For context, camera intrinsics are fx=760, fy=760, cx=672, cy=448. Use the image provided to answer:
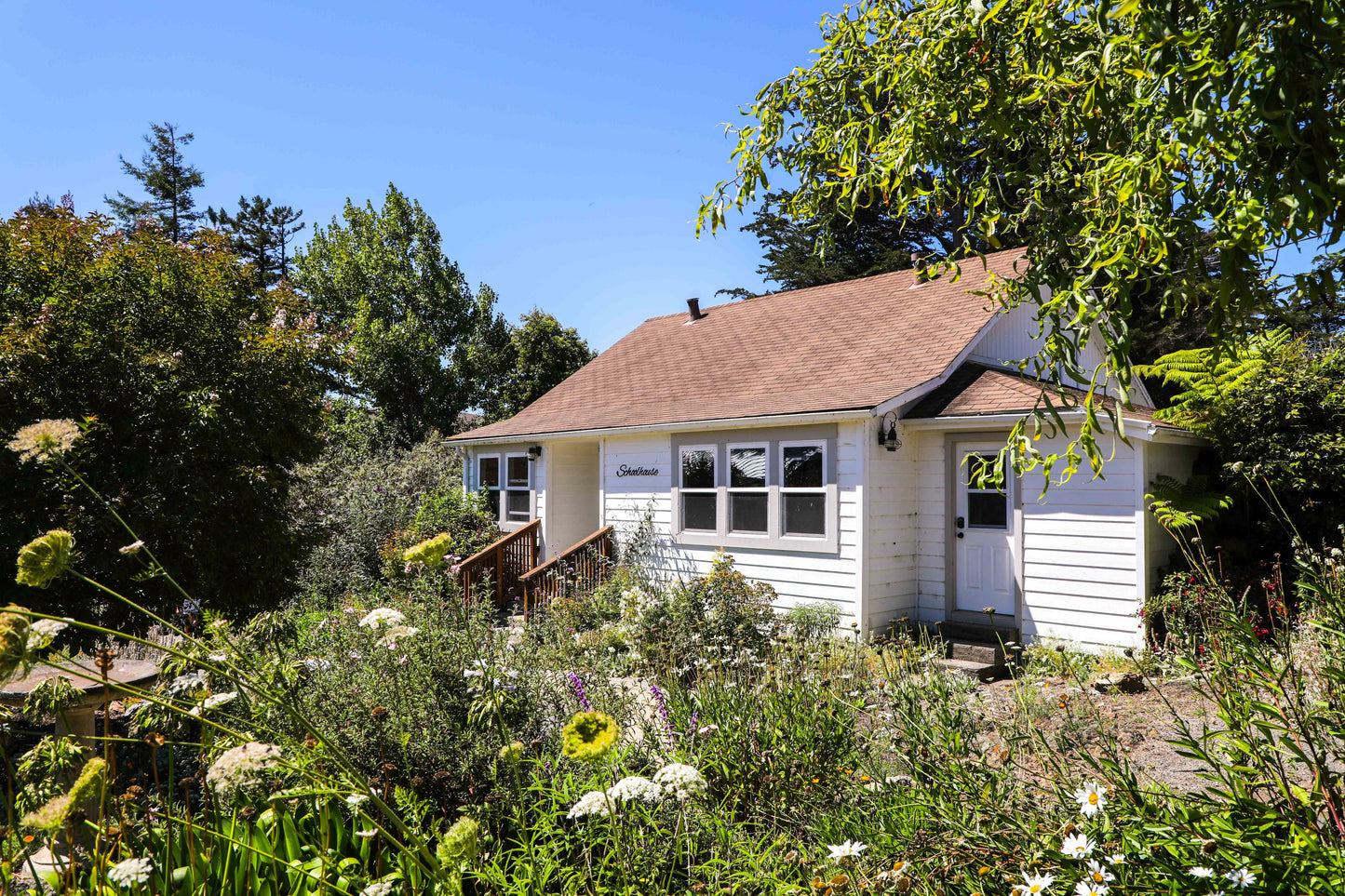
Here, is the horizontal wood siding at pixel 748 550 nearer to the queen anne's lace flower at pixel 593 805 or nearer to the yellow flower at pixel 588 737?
the queen anne's lace flower at pixel 593 805

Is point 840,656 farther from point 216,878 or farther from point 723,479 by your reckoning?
point 216,878

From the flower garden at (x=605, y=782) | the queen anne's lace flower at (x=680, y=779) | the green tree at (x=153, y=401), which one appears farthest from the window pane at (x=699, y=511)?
the queen anne's lace flower at (x=680, y=779)

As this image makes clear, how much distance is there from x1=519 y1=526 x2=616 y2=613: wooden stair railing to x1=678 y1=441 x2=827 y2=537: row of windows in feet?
5.33

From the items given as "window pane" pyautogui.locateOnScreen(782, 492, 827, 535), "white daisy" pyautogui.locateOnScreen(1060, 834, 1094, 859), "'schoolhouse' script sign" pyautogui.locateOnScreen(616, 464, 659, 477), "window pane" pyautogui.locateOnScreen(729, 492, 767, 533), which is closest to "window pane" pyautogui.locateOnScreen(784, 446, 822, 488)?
"window pane" pyautogui.locateOnScreen(782, 492, 827, 535)

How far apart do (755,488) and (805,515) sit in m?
0.96

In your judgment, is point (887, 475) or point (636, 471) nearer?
point (887, 475)

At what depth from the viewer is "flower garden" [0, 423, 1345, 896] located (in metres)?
1.86

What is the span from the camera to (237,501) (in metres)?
6.51

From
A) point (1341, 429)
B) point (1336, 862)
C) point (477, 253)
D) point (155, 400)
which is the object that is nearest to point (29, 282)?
point (155, 400)

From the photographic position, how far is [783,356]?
13.5 metres

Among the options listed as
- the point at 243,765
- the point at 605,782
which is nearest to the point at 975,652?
the point at 605,782

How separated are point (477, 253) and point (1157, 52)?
→ 2984 cm

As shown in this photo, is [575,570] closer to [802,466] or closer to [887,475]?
[802,466]

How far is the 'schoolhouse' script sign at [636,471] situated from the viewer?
12.8 m
